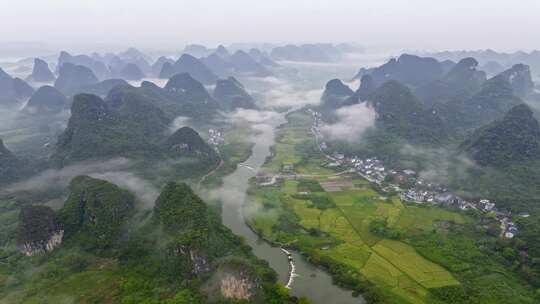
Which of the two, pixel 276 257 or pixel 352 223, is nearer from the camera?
pixel 276 257

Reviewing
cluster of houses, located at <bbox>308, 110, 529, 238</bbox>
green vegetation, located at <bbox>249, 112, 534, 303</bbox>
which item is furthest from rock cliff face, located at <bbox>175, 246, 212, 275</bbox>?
cluster of houses, located at <bbox>308, 110, 529, 238</bbox>

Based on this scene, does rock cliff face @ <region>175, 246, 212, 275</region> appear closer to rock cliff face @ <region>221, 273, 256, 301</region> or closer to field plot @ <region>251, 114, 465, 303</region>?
rock cliff face @ <region>221, 273, 256, 301</region>

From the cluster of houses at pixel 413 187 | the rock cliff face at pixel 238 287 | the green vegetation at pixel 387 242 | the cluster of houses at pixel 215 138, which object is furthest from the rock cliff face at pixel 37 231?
the cluster of houses at pixel 413 187

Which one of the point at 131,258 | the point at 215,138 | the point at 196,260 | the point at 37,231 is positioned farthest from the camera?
the point at 215,138

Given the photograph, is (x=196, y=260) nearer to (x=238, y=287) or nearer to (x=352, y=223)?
(x=238, y=287)

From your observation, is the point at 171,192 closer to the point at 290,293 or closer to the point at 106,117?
the point at 290,293

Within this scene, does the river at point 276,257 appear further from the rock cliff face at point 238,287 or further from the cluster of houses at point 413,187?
the cluster of houses at point 413,187

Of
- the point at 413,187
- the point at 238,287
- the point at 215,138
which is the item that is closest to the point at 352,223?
the point at 413,187

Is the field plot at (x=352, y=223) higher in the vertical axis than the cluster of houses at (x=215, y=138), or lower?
lower
